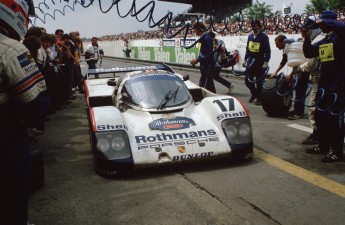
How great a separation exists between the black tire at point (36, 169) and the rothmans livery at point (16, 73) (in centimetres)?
207

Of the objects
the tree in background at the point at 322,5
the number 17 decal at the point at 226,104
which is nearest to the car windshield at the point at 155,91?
the number 17 decal at the point at 226,104

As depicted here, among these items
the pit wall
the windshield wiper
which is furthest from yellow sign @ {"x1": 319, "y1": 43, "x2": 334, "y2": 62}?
the pit wall

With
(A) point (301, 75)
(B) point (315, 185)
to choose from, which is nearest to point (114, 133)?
(B) point (315, 185)

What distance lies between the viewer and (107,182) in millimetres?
4309

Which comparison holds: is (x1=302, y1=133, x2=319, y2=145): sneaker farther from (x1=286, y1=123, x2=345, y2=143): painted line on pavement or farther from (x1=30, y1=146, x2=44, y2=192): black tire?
(x1=30, y1=146, x2=44, y2=192): black tire

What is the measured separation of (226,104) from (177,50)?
17244 mm

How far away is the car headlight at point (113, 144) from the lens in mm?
4383

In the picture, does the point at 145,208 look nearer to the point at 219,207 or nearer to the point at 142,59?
the point at 219,207

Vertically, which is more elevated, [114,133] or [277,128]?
[114,133]

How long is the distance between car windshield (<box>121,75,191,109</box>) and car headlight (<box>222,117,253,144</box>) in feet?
2.71

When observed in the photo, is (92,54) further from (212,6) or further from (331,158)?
(212,6)

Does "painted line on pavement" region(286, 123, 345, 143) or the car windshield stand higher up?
the car windshield

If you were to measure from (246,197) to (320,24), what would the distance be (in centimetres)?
227

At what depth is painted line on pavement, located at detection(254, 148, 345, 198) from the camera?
12.7ft
